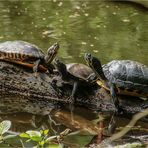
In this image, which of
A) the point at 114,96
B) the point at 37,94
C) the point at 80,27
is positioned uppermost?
the point at 114,96

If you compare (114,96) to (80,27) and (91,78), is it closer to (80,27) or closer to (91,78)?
(91,78)

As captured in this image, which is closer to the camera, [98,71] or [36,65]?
[98,71]

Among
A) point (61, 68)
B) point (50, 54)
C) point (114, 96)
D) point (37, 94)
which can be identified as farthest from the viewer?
point (50, 54)

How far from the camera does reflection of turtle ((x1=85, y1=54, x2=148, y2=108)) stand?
4660mm

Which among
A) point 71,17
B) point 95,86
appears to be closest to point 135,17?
point 71,17

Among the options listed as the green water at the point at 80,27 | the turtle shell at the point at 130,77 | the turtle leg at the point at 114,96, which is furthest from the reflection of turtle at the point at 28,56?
the green water at the point at 80,27

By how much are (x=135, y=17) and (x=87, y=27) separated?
181 centimetres

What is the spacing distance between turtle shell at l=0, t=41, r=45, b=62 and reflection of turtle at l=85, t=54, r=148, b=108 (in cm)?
85

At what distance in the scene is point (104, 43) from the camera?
8453 mm

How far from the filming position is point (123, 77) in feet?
15.4

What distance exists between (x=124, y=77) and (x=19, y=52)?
4.51 ft

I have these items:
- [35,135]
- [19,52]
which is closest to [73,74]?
[19,52]

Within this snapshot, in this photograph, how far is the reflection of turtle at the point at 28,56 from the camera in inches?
205

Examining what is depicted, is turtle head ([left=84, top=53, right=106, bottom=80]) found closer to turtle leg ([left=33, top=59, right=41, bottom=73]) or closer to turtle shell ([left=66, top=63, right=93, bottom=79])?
turtle shell ([left=66, top=63, right=93, bottom=79])
